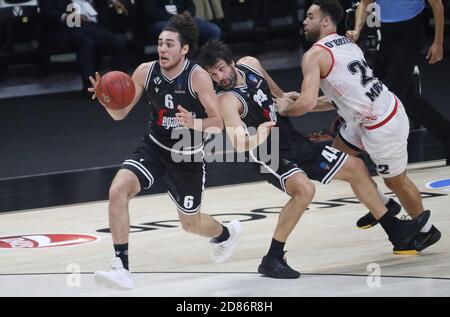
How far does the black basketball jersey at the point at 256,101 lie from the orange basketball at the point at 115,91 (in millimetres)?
490

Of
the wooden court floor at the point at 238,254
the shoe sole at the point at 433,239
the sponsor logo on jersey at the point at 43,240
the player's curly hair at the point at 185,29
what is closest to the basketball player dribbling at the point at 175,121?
the player's curly hair at the point at 185,29

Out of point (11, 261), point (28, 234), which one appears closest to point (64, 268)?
point (11, 261)

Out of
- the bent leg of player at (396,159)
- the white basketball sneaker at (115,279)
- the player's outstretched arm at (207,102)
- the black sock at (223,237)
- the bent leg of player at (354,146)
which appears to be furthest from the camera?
the bent leg of player at (354,146)

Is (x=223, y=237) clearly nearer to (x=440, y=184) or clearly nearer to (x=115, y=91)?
Result: (x=115, y=91)

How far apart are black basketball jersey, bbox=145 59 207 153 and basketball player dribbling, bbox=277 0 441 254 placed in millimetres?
479

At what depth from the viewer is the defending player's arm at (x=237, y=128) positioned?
623 cm

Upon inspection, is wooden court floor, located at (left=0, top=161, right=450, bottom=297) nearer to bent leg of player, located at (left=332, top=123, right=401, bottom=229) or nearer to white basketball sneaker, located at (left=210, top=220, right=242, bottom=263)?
white basketball sneaker, located at (left=210, top=220, right=242, bottom=263)

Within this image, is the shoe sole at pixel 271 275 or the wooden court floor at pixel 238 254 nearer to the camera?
the wooden court floor at pixel 238 254

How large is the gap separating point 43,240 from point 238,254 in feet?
4.35

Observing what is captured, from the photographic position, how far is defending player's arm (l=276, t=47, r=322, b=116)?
6.41 m

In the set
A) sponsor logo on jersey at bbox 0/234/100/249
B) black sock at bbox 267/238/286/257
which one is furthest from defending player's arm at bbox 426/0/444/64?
black sock at bbox 267/238/286/257

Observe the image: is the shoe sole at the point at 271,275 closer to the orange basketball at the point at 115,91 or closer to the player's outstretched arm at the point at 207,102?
the player's outstretched arm at the point at 207,102

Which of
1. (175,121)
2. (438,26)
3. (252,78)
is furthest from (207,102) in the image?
(438,26)

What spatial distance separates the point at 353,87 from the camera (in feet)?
21.9
